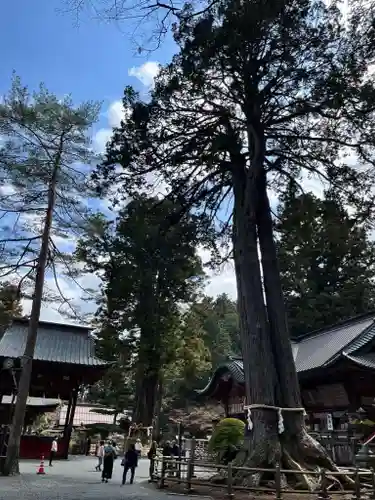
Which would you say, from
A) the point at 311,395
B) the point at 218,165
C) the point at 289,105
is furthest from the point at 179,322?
the point at 289,105

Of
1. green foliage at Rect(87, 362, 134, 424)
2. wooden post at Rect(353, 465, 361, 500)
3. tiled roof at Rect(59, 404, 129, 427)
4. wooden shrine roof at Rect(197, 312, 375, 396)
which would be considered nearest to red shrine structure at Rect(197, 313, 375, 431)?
wooden shrine roof at Rect(197, 312, 375, 396)

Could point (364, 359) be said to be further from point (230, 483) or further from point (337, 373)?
point (230, 483)

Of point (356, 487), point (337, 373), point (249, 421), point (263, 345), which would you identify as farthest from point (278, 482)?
point (337, 373)

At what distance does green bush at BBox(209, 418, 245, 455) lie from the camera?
12694mm

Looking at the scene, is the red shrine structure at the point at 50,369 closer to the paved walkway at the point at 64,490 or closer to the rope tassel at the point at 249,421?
the paved walkway at the point at 64,490

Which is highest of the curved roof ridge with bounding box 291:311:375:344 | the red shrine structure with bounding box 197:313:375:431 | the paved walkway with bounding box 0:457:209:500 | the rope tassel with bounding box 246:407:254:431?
the curved roof ridge with bounding box 291:311:375:344

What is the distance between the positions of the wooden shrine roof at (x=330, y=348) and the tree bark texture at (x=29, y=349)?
29.6 ft

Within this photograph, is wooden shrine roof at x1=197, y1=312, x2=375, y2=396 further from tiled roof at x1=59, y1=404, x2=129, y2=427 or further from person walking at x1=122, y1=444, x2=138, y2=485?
tiled roof at x1=59, y1=404, x2=129, y2=427

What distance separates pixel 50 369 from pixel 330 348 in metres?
11.8

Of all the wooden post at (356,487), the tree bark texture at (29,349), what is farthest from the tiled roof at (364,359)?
the tree bark texture at (29,349)

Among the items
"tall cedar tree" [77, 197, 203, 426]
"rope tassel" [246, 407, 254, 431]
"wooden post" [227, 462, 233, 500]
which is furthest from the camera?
"tall cedar tree" [77, 197, 203, 426]

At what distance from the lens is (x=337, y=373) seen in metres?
14.5

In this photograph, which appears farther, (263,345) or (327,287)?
(327,287)

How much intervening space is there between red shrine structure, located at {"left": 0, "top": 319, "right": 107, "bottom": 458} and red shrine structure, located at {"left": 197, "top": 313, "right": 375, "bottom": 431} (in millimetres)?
6706
